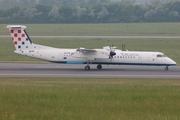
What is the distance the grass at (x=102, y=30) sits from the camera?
84.2m

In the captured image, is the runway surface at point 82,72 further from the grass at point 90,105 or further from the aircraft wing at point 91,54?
the grass at point 90,105

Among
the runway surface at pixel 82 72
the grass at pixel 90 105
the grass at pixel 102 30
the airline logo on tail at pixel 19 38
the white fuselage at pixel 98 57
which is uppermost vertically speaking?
the grass at pixel 102 30

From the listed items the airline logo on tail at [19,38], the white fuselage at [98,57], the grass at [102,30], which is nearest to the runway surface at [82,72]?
the white fuselage at [98,57]

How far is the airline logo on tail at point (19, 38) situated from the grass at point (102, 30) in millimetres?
43286

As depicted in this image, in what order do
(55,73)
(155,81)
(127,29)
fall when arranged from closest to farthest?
(155,81)
(55,73)
(127,29)

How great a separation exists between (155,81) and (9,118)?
18501mm

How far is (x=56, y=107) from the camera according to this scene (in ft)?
49.6

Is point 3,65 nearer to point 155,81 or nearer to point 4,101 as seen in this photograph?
point 155,81

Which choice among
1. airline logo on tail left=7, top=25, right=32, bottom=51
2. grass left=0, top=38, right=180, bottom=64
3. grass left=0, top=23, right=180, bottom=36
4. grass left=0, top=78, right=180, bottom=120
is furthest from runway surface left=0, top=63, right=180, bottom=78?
grass left=0, top=23, right=180, bottom=36

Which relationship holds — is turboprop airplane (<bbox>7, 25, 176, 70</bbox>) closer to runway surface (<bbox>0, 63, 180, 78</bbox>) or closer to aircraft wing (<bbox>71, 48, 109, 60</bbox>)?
aircraft wing (<bbox>71, 48, 109, 60</bbox>)

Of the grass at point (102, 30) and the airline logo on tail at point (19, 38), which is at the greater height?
the grass at point (102, 30)

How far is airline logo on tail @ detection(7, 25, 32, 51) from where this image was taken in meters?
38.9

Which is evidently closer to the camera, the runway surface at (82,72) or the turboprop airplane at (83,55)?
the runway surface at (82,72)

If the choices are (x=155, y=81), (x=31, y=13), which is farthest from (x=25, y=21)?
(x=155, y=81)
